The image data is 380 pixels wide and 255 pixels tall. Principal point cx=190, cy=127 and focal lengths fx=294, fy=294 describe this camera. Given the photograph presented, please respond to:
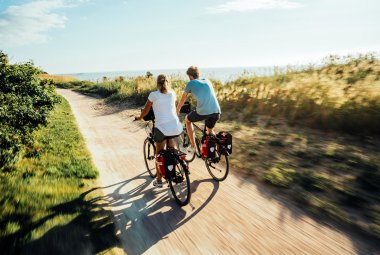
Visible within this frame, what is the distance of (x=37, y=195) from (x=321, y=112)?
7904 mm

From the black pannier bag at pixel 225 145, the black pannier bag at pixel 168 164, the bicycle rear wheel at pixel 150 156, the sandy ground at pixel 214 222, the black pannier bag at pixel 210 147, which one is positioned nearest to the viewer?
the sandy ground at pixel 214 222

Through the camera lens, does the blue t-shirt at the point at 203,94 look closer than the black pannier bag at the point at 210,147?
Yes

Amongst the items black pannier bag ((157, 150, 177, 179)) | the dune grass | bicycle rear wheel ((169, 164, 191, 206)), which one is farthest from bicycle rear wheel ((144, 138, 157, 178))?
black pannier bag ((157, 150, 177, 179))

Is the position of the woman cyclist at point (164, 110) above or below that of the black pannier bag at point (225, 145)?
above

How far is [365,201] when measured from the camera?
15.4 feet

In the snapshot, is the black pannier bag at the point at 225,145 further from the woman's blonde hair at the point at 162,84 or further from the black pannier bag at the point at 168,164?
the woman's blonde hair at the point at 162,84

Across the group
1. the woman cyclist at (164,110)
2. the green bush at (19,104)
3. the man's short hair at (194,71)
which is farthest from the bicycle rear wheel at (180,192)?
the green bush at (19,104)

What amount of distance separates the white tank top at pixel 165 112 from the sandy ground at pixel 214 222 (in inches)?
52.3

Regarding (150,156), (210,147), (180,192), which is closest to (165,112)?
(210,147)

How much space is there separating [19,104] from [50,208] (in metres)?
4.29

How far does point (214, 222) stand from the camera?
178 inches

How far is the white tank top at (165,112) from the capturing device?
5.09 metres

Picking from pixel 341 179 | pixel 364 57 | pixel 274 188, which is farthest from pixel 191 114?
pixel 364 57

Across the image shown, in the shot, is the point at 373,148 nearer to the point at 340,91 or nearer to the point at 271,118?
the point at 340,91
